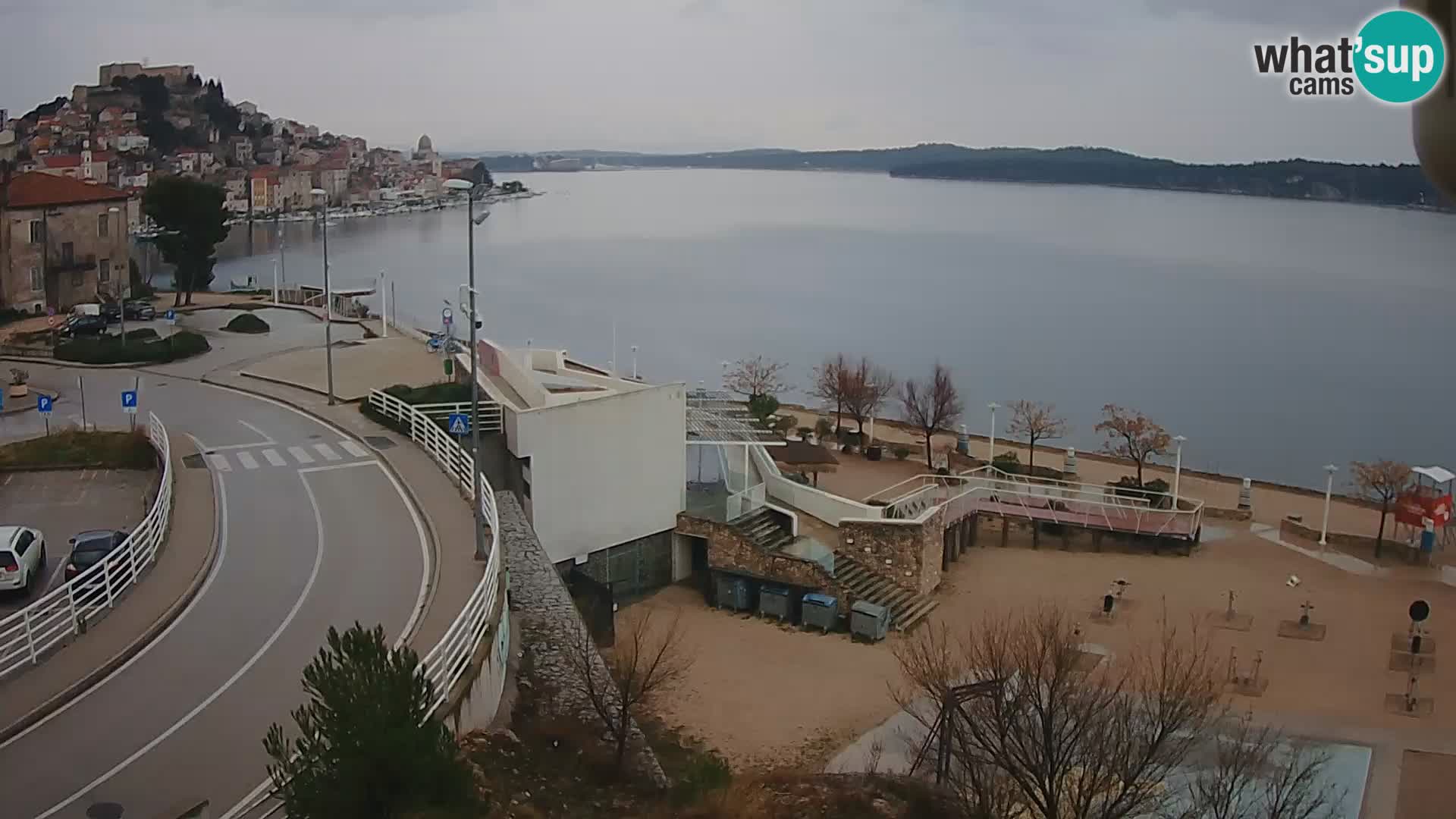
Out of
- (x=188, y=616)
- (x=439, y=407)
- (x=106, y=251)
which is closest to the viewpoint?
(x=188, y=616)

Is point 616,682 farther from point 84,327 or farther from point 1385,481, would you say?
point 84,327

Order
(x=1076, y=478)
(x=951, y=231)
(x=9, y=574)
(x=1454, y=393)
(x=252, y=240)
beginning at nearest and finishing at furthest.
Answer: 1. (x=9, y=574)
2. (x=1076, y=478)
3. (x=1454, y=393)
4. (x=252, y=240)
5. (x=951, y=231)

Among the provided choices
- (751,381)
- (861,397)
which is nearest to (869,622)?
(861,397)

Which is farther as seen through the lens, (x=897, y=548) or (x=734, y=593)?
(x=897, y=548)

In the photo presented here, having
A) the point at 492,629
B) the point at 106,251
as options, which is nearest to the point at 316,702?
the point at 492,629

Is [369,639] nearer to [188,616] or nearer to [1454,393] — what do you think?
[188,616]

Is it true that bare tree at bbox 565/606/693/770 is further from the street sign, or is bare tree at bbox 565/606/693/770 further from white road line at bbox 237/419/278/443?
white road line at bbox 237/419/278/443

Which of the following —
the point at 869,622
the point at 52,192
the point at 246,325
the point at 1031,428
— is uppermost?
the point at 52,192
